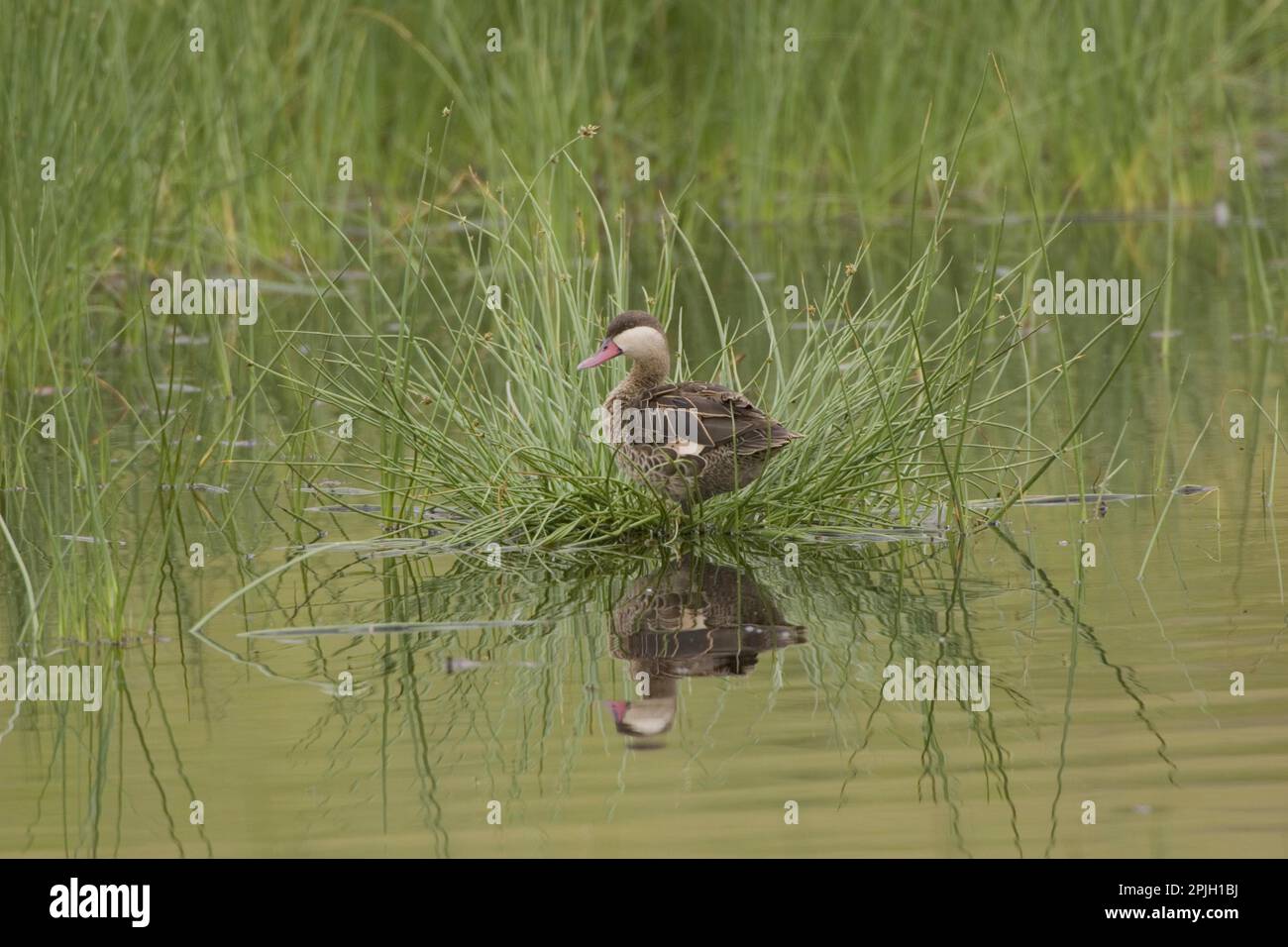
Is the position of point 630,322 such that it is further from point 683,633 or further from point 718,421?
point 683,633

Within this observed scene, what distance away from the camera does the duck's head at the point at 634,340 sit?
6.47 metres

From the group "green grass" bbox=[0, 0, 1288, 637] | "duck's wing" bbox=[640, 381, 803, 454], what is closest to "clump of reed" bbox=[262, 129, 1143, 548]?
"green grass" bbox=[0, 0, 1288, 637]

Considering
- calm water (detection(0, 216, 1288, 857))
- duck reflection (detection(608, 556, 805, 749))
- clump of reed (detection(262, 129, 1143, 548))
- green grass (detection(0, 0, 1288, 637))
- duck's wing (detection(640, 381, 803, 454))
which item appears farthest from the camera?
green grass (detection(0, 0, 1288, 637))

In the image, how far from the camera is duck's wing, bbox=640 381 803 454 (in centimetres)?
620

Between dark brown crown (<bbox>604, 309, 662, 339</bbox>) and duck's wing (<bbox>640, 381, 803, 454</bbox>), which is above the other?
dark brown crown (<bbox>604, 309, 662, 339</bbox>)

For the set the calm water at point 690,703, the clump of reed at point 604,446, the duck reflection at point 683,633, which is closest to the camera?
the calm water at point 690,703

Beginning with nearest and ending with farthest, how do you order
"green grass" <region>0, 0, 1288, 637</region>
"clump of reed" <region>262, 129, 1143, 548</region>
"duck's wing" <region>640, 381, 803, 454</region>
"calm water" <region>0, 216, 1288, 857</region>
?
"calm water" <region>0, 216, 1288, 857</region> → "duck's wing" <region>640, 381, 803, 454</region> → "clump of reed" <region>262, 129, 1143, 548</region> → "green grass" <region>0, 0, 1288, 637</region>

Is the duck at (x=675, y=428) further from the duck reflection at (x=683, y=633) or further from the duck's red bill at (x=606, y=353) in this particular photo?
the duck reflection at (x=683, y=633)

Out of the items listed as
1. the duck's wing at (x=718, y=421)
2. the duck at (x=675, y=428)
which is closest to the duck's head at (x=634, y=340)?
the duck at (x=675, y=428)

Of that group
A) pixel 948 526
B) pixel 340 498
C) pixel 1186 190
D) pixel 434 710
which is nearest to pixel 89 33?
pixel 340 498

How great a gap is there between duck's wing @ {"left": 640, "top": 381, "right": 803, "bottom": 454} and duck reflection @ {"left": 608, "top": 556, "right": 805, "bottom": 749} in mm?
369

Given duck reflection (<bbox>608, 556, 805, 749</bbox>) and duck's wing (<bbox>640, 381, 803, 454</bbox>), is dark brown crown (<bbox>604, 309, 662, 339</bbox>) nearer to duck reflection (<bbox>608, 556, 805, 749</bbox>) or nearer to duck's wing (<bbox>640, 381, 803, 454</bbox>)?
duck's wing (<bbox>640, 381, 803, 454</bbox>)

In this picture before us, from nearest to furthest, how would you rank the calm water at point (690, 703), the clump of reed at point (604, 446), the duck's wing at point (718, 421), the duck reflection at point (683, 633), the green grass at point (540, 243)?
the calm water at point (690, 703) < the duck reflection at point (683, 633) < the duck's wing at point (718, 421) < the clump of reed at point (604, 446) < the green grass at point (540, 243)

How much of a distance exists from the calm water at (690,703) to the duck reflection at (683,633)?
0.5 inches
